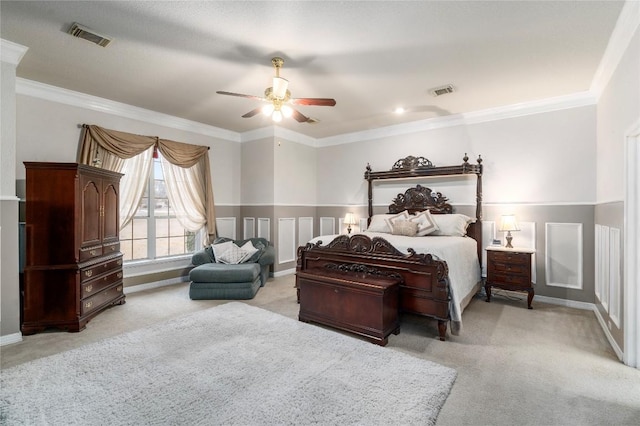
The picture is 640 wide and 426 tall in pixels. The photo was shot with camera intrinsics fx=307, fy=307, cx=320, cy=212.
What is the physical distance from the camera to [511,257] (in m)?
4.23

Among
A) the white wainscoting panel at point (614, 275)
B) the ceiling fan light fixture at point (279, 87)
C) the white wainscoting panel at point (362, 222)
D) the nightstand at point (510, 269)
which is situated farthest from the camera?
the white wainscoting panel at point (362, 222)

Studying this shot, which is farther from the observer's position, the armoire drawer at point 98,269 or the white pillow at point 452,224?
the white pillow at point 452,224

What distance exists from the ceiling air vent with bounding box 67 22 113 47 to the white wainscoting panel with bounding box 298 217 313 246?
437 cm

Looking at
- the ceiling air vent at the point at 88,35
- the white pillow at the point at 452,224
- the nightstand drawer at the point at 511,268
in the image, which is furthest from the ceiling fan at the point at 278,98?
the nightstand drawer at the point at 511,268

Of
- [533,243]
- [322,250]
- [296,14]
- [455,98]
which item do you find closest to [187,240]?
[322,250]

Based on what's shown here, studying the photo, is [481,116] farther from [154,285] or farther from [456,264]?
[154,285]

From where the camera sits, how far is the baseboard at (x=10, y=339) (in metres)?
3.02

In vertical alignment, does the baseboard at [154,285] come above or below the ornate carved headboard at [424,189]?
below

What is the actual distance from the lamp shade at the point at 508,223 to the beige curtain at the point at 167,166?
16.1ft

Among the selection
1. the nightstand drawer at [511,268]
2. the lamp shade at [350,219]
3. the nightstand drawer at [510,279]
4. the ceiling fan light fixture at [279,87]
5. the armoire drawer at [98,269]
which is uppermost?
the ceiling fan light fixture at [279,87]

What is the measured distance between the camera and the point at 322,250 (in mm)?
4176

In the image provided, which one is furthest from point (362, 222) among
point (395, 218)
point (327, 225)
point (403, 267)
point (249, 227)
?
point (403, 267)

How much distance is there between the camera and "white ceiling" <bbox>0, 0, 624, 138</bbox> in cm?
253

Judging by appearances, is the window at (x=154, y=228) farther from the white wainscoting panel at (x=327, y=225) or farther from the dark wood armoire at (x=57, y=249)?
the white wainscoting panel at (x=327, y=225)
